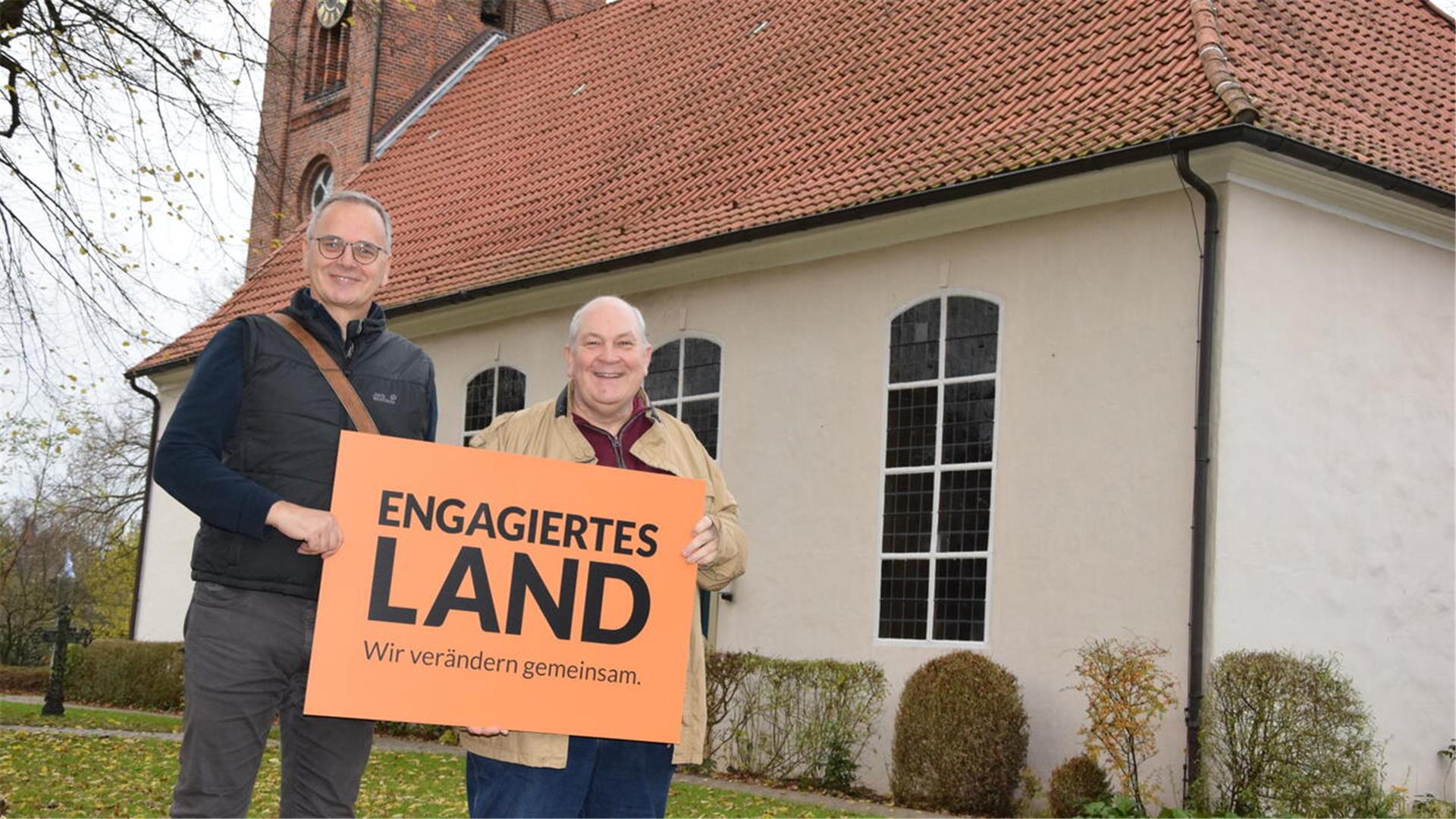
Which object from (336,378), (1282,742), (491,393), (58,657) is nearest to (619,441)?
(336,378)

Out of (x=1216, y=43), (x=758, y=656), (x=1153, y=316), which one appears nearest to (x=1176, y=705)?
(x=1153, y=316)

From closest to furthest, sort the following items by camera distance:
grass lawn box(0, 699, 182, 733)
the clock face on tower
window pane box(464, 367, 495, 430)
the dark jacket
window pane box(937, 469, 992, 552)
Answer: the dark jacket → window pane box(937, 469, 992, 552) → grass lawn box(0, 699, 182, 733) → window pane box(464, 367, 495, 430) → the clock face on tower

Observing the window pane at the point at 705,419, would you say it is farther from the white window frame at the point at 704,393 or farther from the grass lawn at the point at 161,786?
the grass lawn at the point at 161,786

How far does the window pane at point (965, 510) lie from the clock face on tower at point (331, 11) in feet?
57.2

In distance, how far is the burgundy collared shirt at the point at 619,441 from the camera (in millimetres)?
4484

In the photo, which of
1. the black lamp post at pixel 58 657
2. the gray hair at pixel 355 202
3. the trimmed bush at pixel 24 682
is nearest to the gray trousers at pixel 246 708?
the gray hair at pixel 355 202

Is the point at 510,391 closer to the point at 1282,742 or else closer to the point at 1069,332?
the point at 1069,332

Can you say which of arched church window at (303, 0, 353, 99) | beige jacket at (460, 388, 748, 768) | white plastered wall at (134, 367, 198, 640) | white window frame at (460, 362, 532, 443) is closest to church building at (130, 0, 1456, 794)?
white window frame at (460, 362, 532, 443)

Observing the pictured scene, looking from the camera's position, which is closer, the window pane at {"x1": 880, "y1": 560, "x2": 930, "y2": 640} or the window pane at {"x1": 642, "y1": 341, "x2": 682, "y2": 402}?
the window pane at {"x1": 880, "y1": 560, "x2": 930, "y2": 640}

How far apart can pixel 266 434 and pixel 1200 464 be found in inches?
339

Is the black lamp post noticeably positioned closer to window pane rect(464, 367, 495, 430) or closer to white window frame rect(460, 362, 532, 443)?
white window frame rect(460, 362, 532, 443)

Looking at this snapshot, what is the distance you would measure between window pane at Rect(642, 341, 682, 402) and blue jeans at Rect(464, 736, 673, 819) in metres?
11.9

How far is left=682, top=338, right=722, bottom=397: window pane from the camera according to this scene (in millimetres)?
15836

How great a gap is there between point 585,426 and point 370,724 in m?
1.03
